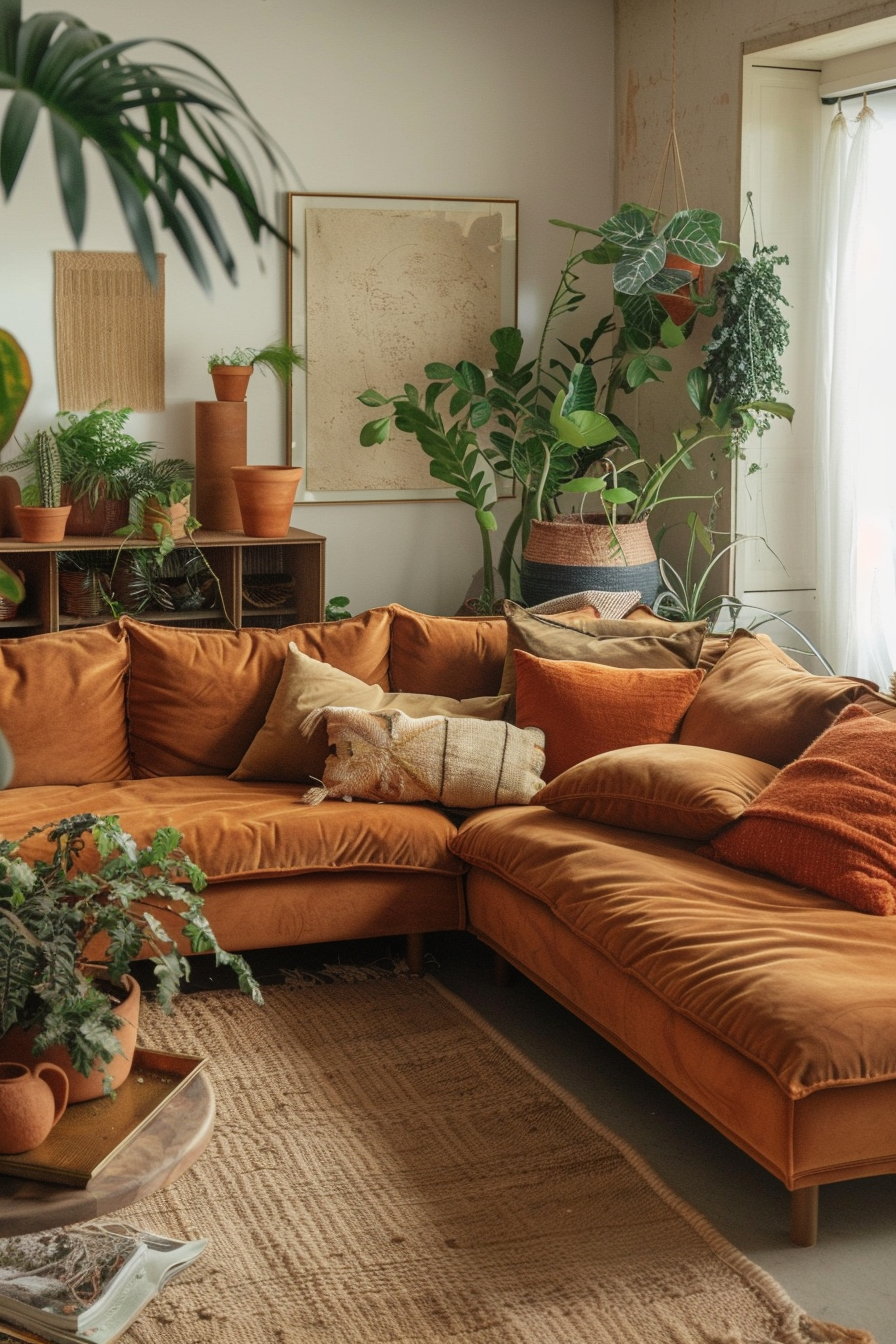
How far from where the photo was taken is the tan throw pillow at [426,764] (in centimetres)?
346

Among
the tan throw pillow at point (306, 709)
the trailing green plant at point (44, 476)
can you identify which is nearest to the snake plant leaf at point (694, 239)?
the tan throw pillow at point (306, 709)

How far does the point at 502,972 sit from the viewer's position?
338cm

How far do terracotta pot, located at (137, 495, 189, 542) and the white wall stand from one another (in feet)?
1.51

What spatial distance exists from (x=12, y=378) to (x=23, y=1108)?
1.09 meters

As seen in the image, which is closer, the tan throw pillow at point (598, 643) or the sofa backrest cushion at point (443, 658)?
the tan throw pillow at point (598, 643)

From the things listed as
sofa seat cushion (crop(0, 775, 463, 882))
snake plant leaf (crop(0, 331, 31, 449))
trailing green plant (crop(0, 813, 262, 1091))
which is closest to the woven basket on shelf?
sofa seat cushion (crop(0, 775, 463, 882))

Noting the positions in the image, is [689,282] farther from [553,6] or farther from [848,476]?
[553,6]

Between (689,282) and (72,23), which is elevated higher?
(689,282)

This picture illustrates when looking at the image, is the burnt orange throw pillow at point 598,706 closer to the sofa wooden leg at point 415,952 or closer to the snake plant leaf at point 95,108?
the sofa wooden leg at point 415,952

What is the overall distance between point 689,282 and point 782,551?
101cm

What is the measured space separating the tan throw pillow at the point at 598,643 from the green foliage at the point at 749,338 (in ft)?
4.12

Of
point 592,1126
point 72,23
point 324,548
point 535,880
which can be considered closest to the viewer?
point 72,23

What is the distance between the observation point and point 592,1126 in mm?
2693

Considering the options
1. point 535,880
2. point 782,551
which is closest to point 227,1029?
point 535,880
